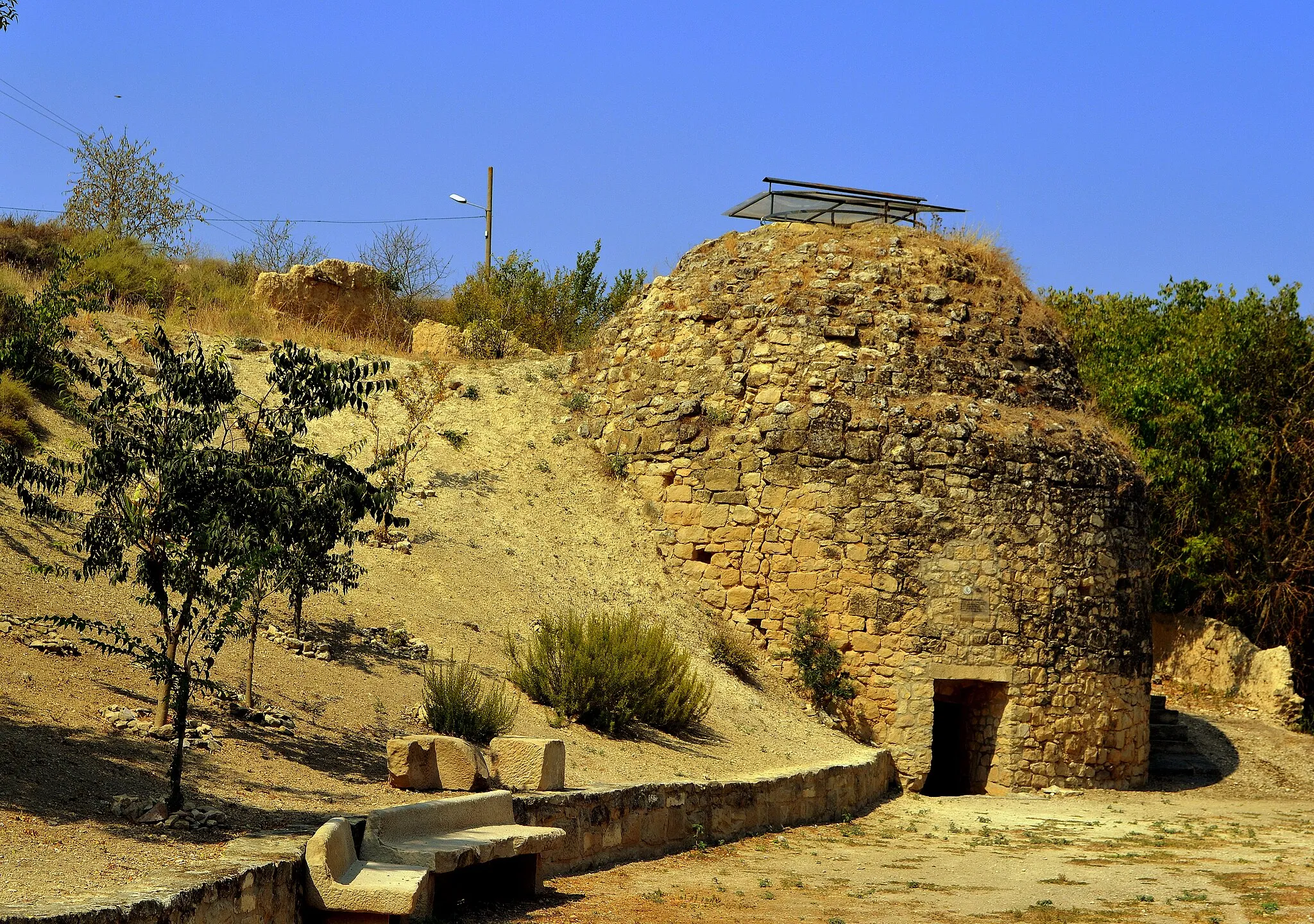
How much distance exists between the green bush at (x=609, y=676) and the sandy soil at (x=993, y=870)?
5.33 feet

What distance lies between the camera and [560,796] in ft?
27.0

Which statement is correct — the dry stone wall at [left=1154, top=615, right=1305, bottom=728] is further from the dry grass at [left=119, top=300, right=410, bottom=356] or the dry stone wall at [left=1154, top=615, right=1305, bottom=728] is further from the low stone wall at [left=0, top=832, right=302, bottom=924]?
the low stone wall at [left=0, top=832, right=302, bottom=924]

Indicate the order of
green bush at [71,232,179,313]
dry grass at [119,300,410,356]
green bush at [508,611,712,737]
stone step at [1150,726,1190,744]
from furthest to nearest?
green bush at [71,232,179,313], dry grass at [119,300,410,356], stone step at [1150,726,1190,744], green bush at [508,611,712,737]

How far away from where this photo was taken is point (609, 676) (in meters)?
11.0

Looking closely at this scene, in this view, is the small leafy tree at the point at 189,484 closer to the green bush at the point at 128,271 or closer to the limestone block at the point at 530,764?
the limestone block at the point at 530,764

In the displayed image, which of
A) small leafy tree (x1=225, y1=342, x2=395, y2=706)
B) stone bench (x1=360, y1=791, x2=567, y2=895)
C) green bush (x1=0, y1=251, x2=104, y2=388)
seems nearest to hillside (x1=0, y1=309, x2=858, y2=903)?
stone bench (x1=360, y1=791, x2=567, y2=895)

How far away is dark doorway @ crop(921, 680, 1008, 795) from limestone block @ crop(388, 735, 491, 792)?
278 inches

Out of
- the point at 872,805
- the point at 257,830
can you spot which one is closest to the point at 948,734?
the point at 872,805

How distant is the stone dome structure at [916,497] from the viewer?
1379 cm

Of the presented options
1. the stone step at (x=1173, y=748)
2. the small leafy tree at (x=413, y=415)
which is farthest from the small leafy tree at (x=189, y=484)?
the stone step at (x=1173, y=748)

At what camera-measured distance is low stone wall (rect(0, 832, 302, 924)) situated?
177 inches

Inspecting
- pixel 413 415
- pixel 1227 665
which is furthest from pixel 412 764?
pixel 1227 665

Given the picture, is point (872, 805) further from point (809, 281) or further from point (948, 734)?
point (809, 281)

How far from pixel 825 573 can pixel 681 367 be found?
11.4 ft
